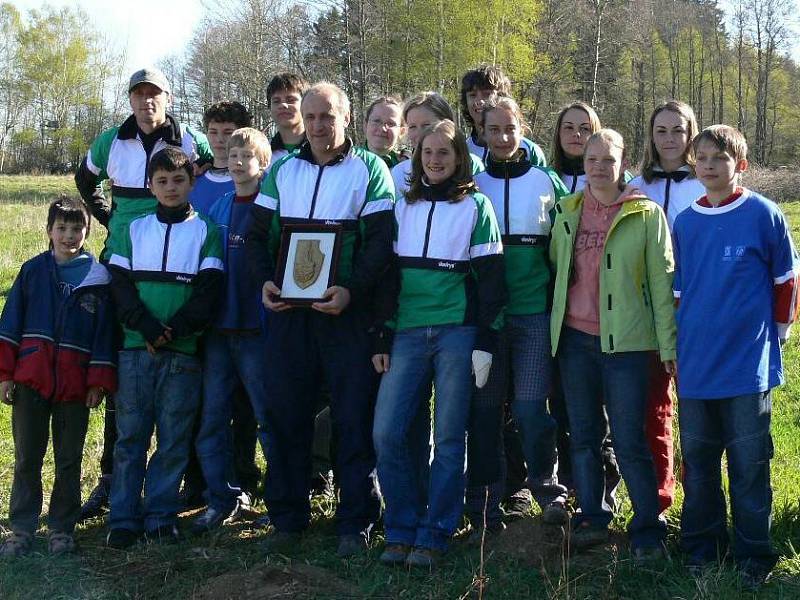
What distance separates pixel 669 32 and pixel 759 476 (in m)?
56.0

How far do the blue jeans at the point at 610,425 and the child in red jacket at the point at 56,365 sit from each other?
8.72 ft

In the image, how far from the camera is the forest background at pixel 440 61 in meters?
36.0

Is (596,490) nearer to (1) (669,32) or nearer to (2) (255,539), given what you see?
(2) (255,539)

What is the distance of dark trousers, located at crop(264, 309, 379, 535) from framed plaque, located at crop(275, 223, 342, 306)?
0.47ft

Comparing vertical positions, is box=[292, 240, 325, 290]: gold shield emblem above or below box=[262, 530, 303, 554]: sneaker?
above

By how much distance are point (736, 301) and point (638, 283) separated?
1.64 feet

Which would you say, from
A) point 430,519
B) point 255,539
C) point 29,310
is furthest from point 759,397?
point 29,310

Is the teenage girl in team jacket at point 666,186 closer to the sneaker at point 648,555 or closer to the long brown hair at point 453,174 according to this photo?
the sneaker at point 648,555

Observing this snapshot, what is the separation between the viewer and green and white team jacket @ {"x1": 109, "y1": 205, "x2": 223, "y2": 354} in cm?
534

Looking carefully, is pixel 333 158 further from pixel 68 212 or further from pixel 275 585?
pixel 275 585

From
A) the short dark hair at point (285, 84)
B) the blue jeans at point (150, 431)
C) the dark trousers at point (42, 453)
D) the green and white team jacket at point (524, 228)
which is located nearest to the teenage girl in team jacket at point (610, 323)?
the green and white team jacket at point (524, 228)

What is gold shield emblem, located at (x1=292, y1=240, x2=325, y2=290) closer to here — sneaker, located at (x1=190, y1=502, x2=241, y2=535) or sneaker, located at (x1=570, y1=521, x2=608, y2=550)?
sneaker, located at (x1=190, y1=502, x2=241, y2=535)

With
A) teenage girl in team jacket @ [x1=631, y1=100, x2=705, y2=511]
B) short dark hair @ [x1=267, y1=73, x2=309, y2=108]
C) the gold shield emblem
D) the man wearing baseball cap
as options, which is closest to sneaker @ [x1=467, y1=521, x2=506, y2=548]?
teenage girl in team jacket @ [x1=631, y1=100, x2=705, y2=511]

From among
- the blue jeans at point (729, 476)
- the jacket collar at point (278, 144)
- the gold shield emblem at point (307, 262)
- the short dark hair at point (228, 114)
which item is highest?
the short dark hair at point (228, 114)
